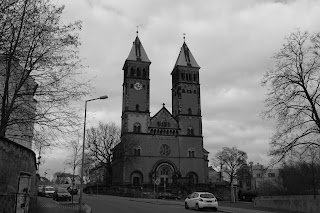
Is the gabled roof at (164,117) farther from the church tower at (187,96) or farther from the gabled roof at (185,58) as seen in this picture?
the gabled roof at (185,58)

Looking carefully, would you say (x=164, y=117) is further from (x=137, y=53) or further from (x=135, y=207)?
(x=135, y=207)

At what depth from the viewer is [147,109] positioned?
7031 cm

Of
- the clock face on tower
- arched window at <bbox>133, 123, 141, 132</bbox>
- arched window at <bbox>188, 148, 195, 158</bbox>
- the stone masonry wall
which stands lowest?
the stone masonry wall

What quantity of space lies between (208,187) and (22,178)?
51.1 m

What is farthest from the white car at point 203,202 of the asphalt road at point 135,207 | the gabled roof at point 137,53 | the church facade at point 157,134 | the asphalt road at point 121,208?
the gabled roof at point 137,53

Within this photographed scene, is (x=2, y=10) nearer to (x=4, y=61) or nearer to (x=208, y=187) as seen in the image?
(x=4, y=61)

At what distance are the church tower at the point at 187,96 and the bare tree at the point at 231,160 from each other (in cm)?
2872

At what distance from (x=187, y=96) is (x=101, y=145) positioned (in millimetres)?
21376

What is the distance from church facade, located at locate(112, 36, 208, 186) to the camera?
6681 centimetres

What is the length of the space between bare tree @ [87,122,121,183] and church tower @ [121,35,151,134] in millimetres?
4336

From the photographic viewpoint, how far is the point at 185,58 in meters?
78.4

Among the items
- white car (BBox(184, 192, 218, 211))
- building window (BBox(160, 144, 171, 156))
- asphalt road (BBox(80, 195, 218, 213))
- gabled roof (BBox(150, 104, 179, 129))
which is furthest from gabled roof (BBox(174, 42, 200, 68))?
white car (BBox(184, 192, 218, 211))

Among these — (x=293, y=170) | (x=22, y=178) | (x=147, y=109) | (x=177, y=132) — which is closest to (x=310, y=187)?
(x=293, y=170)

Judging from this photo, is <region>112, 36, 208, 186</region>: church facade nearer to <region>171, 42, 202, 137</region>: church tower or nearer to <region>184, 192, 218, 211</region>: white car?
<region>171, 42, 202, 137</region>: church tower
